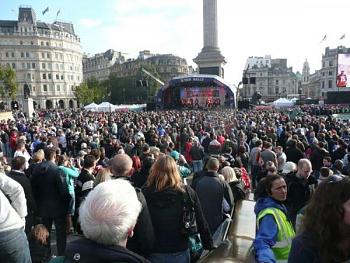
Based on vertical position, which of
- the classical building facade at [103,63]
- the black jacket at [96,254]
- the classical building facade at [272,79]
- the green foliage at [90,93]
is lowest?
the black jacket at [96,254]

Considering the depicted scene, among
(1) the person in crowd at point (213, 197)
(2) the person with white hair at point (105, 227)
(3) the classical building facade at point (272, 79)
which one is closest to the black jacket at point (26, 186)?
(1) the person in crowd at point (213, 197)

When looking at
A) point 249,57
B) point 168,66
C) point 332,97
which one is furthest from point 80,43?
point 332,97

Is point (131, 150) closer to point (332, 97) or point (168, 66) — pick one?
point (332, 97)

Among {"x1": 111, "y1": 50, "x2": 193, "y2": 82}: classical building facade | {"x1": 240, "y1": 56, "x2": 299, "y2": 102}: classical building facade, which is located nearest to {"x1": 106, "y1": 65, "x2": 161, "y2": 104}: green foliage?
{"x1": 111, "y1": 50, "x2": 193, "y2": 82}: classical building facade

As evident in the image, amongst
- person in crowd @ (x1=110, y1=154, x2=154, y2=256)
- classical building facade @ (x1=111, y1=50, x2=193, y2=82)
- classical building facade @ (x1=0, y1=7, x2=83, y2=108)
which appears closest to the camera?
person in crowd @ (x1=110, y1=154, x2=154, y2=256)

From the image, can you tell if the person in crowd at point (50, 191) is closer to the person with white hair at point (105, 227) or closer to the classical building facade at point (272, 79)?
the person with white hair at point (105, 227)

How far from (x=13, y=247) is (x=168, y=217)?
4.81ft

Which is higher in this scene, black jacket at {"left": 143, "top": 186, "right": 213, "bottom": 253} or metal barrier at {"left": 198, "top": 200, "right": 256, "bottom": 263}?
black jacket at {"left": 143, "top": 186, "right": 213, "bottom": 253}

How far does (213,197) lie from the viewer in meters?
4.81

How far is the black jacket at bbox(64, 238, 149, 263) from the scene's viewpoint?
6.63 feet

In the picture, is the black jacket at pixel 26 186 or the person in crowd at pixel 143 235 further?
the black jacket at pixel 26 186

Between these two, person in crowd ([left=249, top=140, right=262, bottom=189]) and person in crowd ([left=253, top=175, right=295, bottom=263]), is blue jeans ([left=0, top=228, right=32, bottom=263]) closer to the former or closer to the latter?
person in crowd ([left=253, top=175, right=295, bottom=263])

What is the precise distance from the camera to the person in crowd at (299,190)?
577 cm

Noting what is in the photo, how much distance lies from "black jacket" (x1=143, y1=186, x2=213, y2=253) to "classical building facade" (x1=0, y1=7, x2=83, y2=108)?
334ft
